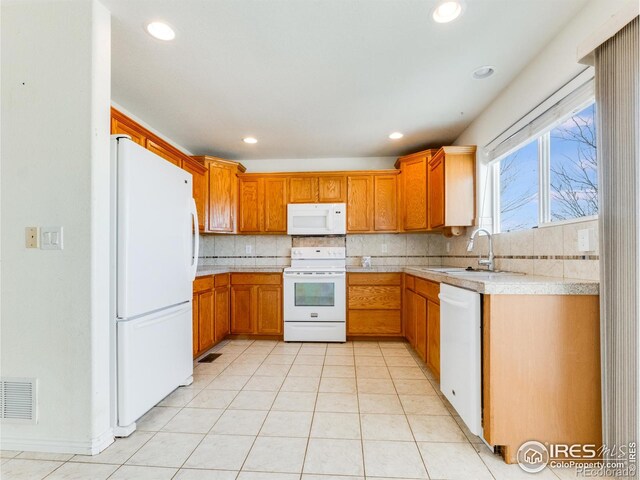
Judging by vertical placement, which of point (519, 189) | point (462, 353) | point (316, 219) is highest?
point (519, 189)

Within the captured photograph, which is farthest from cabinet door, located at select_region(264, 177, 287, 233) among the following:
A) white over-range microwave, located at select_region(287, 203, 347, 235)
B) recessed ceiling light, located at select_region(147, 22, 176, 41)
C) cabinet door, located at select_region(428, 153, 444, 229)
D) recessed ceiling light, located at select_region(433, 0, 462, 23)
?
recessed ceiling light, located at select_region(433, 0, 462, 23)

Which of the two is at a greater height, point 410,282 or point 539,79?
point 539,79

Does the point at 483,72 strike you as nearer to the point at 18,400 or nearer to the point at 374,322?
the point at 374,322

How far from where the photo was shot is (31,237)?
→ 161 cm

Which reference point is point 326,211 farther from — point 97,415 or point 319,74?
point 97,415

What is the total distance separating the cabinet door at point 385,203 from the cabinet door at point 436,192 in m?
0.52

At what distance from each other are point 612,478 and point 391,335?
7.57ft

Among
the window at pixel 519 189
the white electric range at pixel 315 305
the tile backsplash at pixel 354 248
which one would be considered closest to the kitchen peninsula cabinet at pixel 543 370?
the window at pixel 519 189

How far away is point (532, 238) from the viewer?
208 centimetres

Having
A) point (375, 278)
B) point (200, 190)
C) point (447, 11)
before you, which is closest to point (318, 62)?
point (447, 11)

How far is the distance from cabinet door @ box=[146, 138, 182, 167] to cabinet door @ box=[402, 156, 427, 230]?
2.64m

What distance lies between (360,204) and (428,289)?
5.47 ft

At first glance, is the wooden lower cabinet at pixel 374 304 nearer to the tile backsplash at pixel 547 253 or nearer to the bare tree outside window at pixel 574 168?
the tile backsplash at pixel 547 253

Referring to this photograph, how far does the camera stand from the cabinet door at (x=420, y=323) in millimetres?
2746
